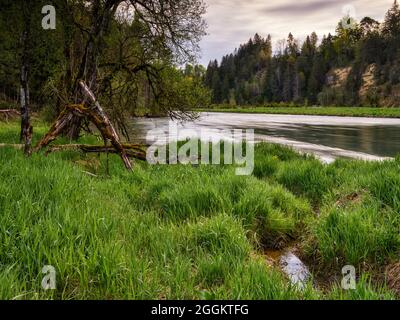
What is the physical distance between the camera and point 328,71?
128250mm

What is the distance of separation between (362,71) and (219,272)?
119 metres

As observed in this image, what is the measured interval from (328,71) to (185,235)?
5262 inches

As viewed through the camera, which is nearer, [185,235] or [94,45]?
[185,235]

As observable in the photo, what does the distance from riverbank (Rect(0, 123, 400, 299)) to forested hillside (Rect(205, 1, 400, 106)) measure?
276 ft

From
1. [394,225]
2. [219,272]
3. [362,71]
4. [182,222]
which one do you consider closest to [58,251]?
[219,272]

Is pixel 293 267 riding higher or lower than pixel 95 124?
lower

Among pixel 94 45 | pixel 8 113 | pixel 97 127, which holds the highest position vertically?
pixel 94 45

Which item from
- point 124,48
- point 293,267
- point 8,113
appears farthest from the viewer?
point 8,113

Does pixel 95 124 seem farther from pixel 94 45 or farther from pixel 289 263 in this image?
pixel 289 263

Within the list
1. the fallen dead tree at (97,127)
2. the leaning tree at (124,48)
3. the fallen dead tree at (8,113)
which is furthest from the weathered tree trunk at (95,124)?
the fallen dead tree at (8,113)

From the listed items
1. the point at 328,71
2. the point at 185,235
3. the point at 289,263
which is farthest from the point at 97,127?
the point at 328,71

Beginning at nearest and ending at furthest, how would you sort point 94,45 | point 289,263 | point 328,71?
point 289,263, point 94,45, point 328,71

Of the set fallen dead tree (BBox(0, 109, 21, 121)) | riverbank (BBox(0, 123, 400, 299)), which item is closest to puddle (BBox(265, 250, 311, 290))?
riverbank (BBox(0, 123, 400, 299))
